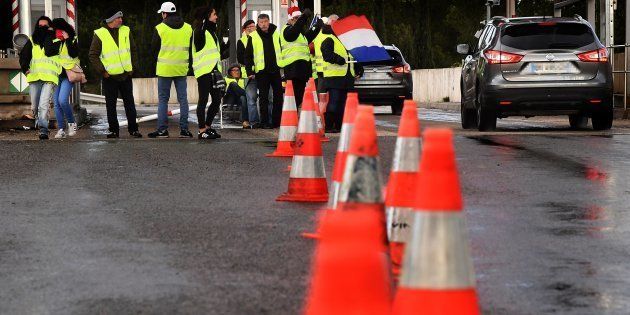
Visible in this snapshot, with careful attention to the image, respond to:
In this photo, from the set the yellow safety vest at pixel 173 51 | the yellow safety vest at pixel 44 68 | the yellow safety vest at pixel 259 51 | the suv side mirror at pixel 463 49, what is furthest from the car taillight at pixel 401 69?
the yellow safety vest at pixel 44 68

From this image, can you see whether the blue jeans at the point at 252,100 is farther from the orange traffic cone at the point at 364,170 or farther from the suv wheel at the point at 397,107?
the orange traffic cone at the point at 364,170

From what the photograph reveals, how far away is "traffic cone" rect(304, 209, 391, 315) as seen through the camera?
12.7 ft

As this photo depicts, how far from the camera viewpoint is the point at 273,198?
10656 mm

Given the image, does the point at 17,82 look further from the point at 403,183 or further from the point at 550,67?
the point at 403,183

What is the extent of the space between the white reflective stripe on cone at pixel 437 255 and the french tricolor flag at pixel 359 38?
15.6m

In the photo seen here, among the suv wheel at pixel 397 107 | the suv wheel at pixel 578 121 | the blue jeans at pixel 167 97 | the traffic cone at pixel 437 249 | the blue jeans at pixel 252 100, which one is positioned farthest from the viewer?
the suv wheel at pixel 397 107

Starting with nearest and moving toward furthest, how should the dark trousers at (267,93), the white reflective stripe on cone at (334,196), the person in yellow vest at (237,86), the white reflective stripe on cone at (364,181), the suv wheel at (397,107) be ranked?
the white reflective stripe on cone at (364,181), the white reflective stripe on cone at (334,196), the dark trousers at (267,93), the person in yellow vest at (237,86), the suv wheel at (397,107)

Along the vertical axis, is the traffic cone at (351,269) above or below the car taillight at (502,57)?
below

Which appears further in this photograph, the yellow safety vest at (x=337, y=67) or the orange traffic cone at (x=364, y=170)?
the yellow safety vest at (x=337, y=67)

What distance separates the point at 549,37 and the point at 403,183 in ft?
42.9

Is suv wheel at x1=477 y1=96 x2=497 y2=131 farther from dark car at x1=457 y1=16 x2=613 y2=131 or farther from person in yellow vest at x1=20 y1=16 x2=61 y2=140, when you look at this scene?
person in yellow vest at x1=20 y1=16 x2=61 y2=140

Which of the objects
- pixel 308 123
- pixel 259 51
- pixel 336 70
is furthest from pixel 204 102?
pixel 308 123

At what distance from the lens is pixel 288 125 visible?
1455cm

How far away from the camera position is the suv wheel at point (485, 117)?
1991cm
